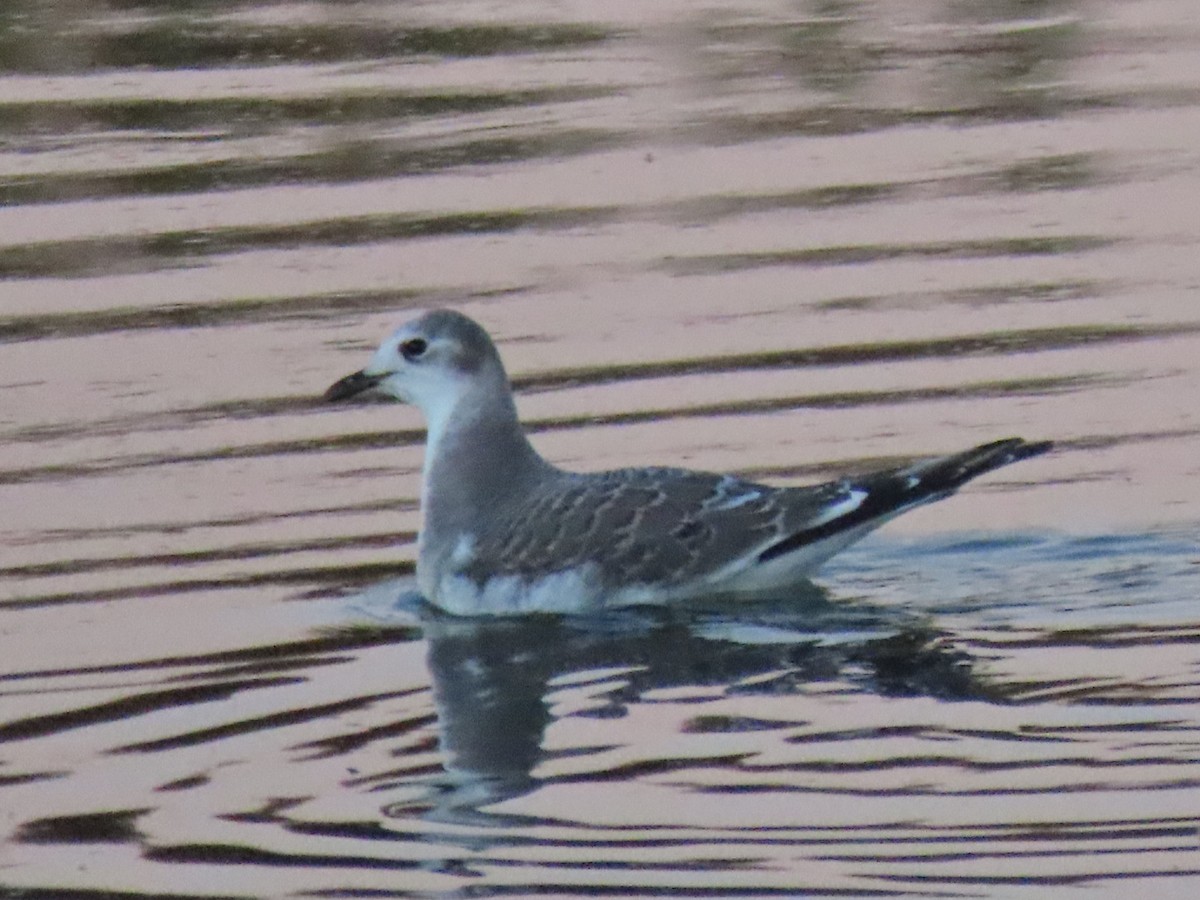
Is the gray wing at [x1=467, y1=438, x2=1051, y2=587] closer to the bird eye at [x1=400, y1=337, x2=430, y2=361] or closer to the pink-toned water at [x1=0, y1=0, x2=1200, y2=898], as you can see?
the pink-toned water at [x1=0, y1=0, x2=1200, y2=898]

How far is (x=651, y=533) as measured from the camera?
36.1 ft

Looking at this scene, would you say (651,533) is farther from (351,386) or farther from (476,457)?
(351,386)

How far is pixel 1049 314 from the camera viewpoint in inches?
543

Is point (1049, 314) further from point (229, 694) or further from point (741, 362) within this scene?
point (229, 694)

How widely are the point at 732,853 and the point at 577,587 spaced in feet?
10.2

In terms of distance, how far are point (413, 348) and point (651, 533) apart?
3.85 feet

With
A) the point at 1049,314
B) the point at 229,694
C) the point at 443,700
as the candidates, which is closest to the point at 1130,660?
the point at 443,700

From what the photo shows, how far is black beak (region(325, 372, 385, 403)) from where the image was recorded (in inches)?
451

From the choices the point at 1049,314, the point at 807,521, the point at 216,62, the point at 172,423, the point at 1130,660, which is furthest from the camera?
the point at 216,62


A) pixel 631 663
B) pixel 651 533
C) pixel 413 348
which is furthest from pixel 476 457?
pixel 631 663

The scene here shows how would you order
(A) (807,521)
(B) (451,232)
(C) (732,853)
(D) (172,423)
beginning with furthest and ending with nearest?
(B) (451,232) < (D) (172,423) < (A) (807,521) < (C) (732,853)

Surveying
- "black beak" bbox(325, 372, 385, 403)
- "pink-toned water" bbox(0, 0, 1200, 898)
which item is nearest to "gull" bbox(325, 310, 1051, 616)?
"pink-toned water" bbox(0, 0, 1200, 898)

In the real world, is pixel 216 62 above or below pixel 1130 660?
above

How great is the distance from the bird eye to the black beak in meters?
0.12
